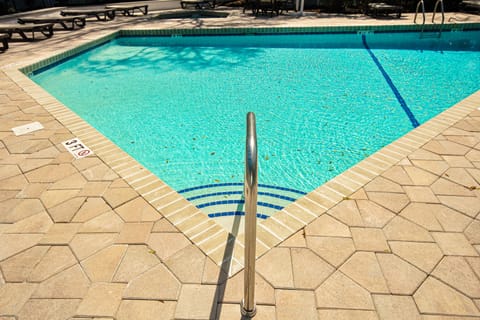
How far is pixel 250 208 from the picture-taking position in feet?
4.89

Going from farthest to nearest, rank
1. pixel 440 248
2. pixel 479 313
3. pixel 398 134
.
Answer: pixel 398 134 < pixel 440 248 < pixel 479 313

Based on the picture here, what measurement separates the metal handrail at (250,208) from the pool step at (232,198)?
5.20 feet

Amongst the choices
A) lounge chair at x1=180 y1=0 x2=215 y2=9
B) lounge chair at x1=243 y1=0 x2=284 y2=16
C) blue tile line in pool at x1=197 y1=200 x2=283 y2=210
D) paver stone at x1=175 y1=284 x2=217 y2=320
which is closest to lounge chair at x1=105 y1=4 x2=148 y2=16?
lounge chair at x1=180 y1=0 x2=215 y2=9

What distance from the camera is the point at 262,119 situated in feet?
19.7

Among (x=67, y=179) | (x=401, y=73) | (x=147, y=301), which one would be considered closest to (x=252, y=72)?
(x=401, y=73)

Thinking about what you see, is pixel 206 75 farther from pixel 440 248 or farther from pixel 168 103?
pixel 440 248

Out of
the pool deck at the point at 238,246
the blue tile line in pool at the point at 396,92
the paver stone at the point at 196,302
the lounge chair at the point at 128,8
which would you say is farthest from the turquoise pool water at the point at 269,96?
the lounge chair at the point at 128,8

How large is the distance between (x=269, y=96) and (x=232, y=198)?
152 inches

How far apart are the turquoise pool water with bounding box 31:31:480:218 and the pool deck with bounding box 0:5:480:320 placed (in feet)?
3.54

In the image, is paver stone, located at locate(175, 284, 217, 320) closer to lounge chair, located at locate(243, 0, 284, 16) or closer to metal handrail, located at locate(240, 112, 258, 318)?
metal handrail, located at locate(240, 112, 258, 318)

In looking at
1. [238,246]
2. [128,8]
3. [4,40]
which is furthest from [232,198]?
[128,8]

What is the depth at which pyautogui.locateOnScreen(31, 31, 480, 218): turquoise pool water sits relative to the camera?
4.75 metres

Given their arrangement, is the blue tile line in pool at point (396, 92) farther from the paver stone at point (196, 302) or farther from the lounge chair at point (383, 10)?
the paver stone at point (196, 302)

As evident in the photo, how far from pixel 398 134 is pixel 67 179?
531 cm
